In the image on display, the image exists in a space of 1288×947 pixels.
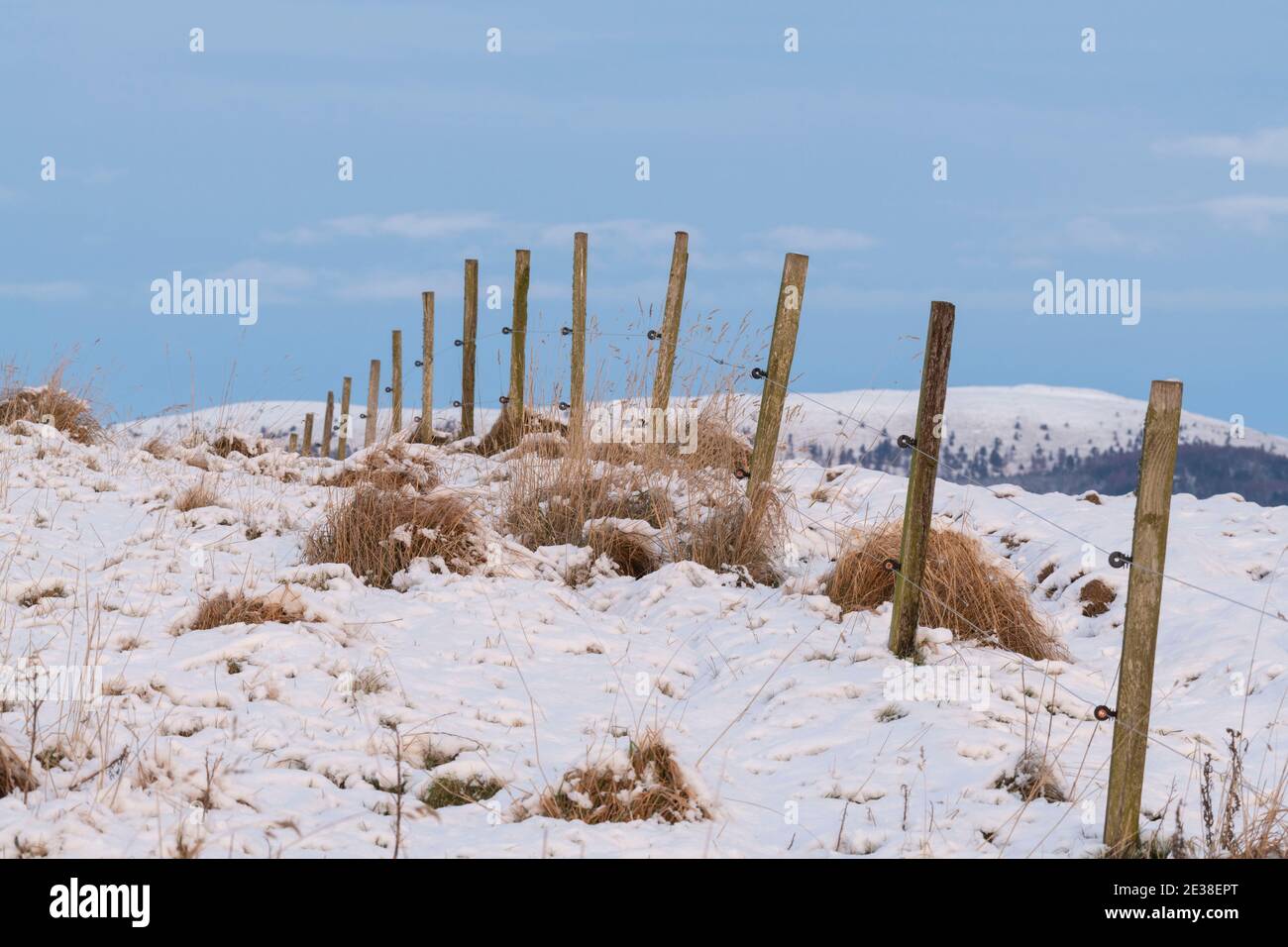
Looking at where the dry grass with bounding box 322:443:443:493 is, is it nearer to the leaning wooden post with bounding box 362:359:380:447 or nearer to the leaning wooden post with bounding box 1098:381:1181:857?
the leaning wooden post with bounding box 1098:381:1181:857

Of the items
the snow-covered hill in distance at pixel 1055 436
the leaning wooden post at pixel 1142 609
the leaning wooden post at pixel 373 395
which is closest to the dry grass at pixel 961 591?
the leaning wooden post at pixel 1142 609

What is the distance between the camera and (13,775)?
4.14 meters

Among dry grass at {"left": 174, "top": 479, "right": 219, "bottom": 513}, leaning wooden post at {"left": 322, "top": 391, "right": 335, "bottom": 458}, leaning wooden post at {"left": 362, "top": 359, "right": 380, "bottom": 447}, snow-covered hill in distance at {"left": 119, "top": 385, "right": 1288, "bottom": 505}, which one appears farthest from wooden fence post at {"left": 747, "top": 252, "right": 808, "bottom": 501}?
snow-covered hill in distance at {"left": 119, "top": 385, "right": 1288, "bottom": 505}

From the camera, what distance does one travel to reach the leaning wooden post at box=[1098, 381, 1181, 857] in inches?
165

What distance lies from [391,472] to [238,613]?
291 centimetres

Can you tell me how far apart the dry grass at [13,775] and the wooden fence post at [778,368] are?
209 inches

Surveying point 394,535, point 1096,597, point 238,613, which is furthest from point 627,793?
point 1096,597

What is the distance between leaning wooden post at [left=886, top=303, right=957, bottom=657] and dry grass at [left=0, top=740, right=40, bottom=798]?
14.1ft

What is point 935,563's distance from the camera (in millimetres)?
6941

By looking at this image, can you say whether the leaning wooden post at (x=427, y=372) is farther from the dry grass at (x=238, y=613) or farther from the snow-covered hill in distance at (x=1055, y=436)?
the snow-covered hill in distance at (x=1055, y=436)

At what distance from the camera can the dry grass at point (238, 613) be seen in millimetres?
6520

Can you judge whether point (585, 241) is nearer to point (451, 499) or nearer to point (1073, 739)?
point (451, 499)

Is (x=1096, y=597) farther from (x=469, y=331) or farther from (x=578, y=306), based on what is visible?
(x=469, y=331)
